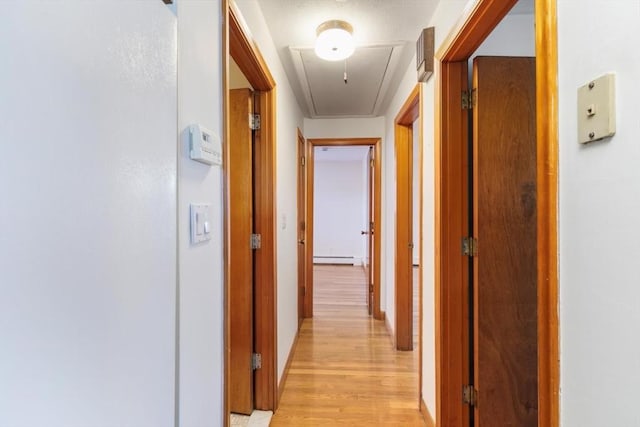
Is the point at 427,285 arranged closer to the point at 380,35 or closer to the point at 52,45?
the point at 380,35

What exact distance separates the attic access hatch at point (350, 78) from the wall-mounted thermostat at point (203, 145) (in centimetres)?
133

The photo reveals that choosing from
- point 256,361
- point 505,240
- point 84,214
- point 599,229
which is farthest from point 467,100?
point 256,361

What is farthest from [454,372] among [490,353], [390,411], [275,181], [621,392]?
[275,181]

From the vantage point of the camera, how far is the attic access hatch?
2.14 meters

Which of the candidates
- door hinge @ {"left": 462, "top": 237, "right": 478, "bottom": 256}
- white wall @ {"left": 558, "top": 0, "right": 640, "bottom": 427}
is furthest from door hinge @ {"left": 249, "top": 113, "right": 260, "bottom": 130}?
white wall @ {"left": 558, "top": 0, "right": 640, "bottom": 427}

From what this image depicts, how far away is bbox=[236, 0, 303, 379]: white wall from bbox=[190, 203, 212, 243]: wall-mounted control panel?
106 cm

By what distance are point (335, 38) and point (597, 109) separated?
4.73 feet

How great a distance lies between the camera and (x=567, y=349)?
2.42ft

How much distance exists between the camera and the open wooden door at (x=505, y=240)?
4.86ft

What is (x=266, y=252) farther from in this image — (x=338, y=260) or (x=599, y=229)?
(x=338, y=260)

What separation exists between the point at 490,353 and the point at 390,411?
83 cm

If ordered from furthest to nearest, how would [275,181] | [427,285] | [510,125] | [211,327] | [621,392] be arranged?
[275,181], [427,285], [510,125], [211,327], [621,392]

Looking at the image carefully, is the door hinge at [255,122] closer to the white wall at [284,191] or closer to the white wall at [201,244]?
the white wall at [284,191]

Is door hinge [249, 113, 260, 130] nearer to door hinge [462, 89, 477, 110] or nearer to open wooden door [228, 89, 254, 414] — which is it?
open wooden door [228, 89, 254, 414]
